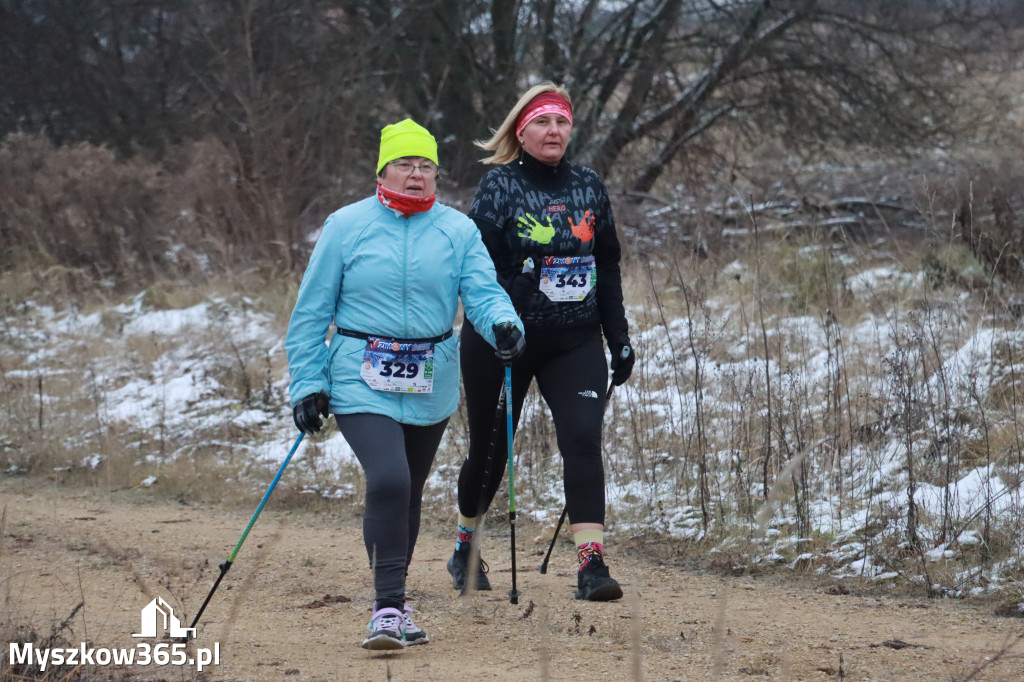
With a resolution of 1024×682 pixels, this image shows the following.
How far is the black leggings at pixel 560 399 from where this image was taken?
14.2ft

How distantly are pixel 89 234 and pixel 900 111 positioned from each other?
9.43m

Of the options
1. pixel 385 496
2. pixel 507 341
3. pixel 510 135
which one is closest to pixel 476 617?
pixel 385 496

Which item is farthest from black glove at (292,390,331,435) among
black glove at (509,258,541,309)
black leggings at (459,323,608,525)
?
black glove at (509,258,541,309)

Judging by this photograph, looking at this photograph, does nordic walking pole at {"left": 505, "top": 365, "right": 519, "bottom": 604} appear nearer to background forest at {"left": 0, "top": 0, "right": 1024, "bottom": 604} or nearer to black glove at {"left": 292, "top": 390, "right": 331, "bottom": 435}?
black glove at {"left": 292, "top": 390, "right": 331, "bottom": 435}

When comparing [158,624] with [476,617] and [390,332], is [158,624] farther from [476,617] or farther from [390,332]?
[390,332]

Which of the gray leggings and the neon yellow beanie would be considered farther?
the neon yellow beanie

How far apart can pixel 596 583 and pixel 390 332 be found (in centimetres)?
126

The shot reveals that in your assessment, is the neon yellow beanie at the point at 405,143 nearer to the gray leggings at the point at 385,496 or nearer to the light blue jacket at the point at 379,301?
the light blue jacket at the point at 379,301

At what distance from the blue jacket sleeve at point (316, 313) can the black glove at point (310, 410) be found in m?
0.05

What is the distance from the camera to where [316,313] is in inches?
151

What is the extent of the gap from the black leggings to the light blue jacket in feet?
1.52

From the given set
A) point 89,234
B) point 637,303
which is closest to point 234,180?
point 89,234

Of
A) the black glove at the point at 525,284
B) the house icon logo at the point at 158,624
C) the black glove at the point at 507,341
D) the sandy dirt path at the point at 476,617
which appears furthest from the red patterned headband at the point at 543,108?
the house icon logo at the point at 158,624

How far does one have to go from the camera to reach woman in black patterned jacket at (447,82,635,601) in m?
4.34
